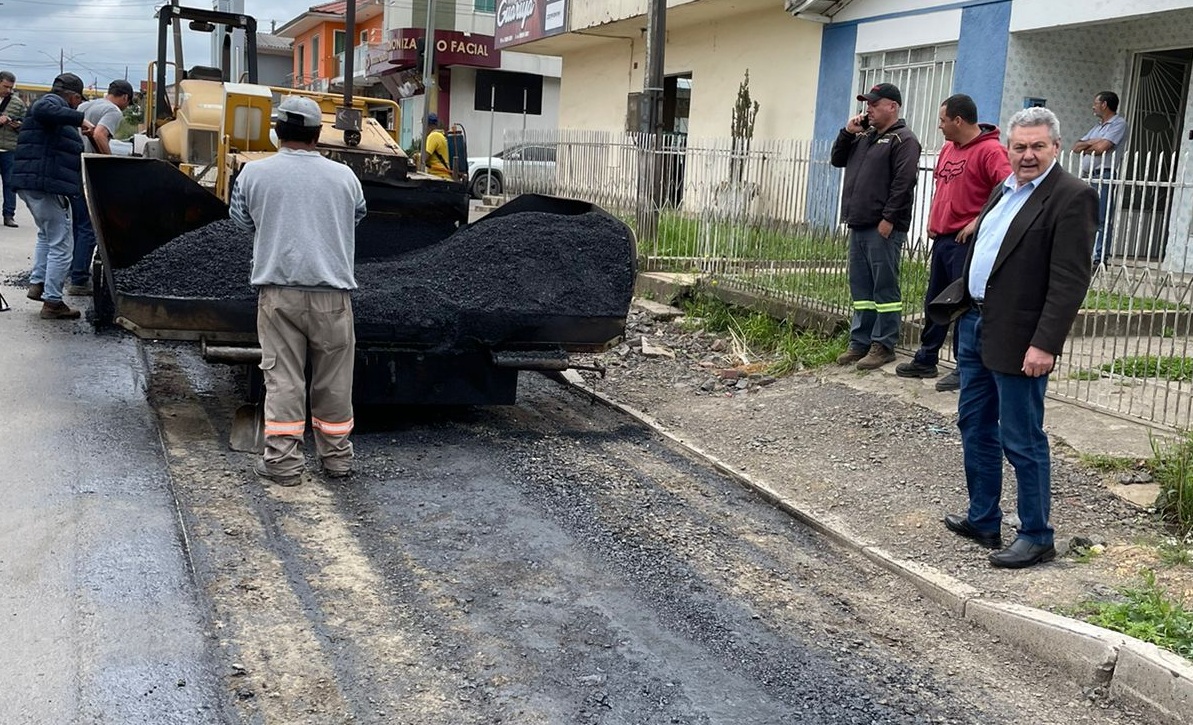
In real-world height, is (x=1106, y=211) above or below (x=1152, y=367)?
above

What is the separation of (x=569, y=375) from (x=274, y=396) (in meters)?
3.26

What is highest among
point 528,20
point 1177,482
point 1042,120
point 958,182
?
point 528,20

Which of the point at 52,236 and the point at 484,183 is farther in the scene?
the point at 484,183

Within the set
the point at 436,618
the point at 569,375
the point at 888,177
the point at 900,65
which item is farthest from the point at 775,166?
the point at 436,618

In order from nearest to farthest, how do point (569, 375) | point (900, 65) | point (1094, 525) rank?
point (1094, 525), point (569, 375), point (900, 65)

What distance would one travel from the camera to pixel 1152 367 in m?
6.79

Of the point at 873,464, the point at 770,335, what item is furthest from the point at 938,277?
the point at 770,335

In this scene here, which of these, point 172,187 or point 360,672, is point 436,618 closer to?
point 360,672

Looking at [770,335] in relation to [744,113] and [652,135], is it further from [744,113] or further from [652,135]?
[744,113]

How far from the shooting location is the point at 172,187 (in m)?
6.93

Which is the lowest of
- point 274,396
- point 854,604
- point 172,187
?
point 854,604

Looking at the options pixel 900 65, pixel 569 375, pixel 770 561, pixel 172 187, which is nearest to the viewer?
pixel 770 561

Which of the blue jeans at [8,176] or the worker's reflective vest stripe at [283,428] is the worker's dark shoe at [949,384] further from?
the blue jeans at [8,176]

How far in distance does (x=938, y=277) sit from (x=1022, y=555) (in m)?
2.97
